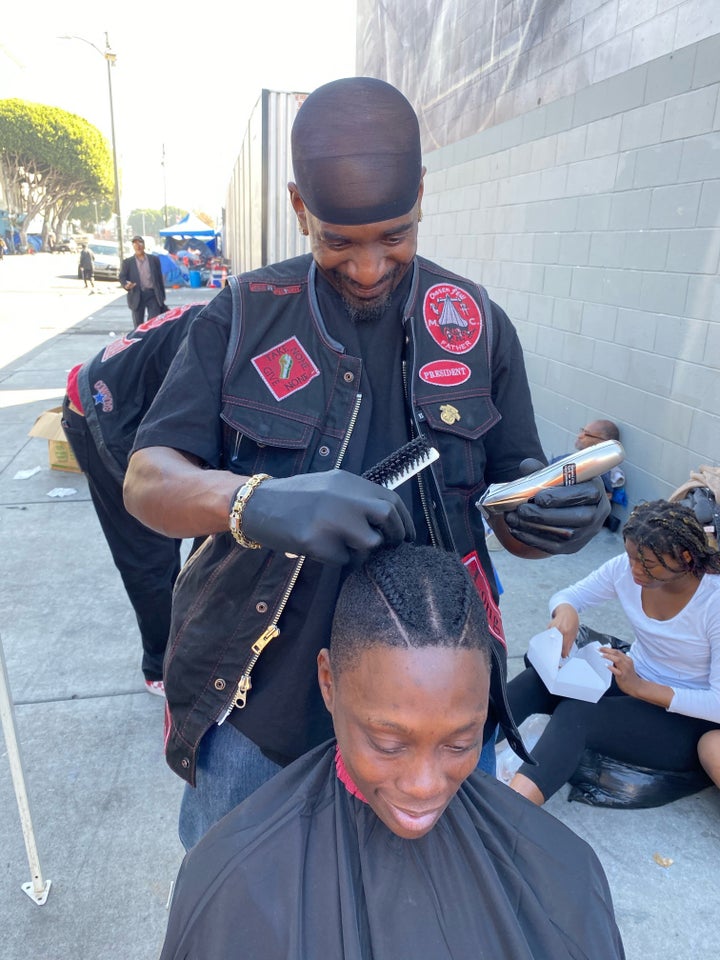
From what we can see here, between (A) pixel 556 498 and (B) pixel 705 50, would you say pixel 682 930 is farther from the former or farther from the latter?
(B) pixel 705 50

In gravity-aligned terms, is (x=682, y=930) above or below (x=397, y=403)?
below

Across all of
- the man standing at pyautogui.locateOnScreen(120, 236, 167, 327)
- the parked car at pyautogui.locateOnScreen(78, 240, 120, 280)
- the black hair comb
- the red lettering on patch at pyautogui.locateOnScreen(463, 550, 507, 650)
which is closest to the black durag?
the black hair comb

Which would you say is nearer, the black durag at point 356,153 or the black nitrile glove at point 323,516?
the black nitrile glove at point 323,516

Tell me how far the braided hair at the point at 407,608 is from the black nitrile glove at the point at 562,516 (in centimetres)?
16

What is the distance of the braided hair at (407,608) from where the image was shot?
1185mm

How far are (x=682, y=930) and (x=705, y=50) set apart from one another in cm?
412

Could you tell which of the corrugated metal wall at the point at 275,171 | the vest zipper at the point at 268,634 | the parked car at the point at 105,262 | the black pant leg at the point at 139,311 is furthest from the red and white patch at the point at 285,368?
the parked car at the point at 105,262

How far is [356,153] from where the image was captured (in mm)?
1251

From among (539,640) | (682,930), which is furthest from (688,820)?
(539,640)

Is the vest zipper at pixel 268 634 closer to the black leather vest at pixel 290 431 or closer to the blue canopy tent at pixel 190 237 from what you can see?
the black leather vest at pixel 290 431

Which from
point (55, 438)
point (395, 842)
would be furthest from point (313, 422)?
point (55, 438)

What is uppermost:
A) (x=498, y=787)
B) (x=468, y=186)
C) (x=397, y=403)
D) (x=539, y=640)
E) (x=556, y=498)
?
(x=468, y=186)

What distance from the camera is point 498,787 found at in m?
1.46

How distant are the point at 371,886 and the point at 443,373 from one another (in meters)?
0.93
